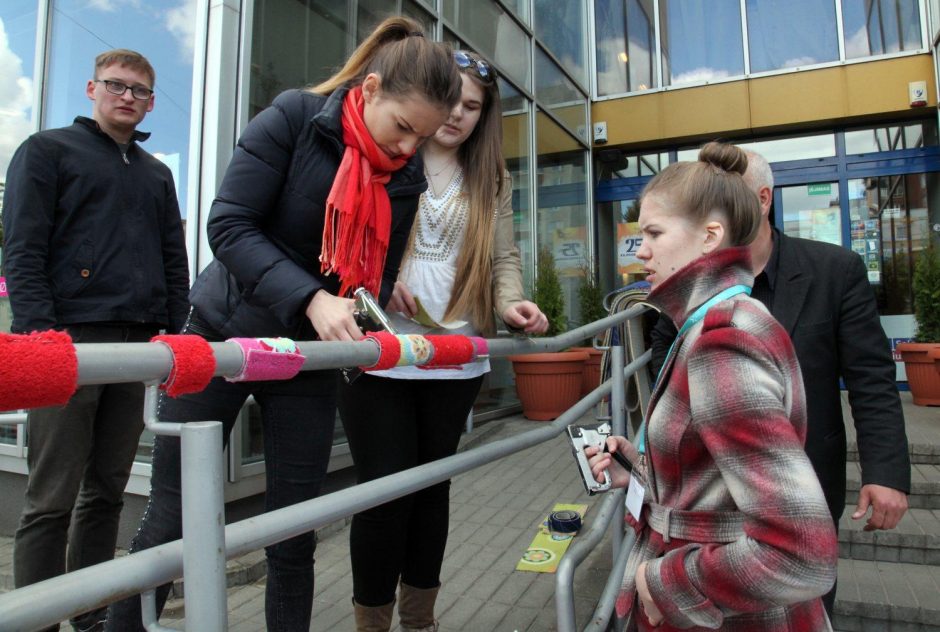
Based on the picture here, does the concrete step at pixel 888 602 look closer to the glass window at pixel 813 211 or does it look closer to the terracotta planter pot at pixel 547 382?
the terracotta planter pot at pixel 547 382

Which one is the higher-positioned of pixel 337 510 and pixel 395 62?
pixel 395 62

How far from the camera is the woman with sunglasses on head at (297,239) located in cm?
139

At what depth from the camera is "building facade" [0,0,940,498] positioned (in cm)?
421

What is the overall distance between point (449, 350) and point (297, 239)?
21.2 inches

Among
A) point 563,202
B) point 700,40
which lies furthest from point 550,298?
point 700,40

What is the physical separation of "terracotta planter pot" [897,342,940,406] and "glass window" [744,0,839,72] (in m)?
4.16

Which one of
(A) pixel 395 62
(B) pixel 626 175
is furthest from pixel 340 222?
(B) pixel 626 175

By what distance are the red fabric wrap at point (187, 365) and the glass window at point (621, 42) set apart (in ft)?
30.5

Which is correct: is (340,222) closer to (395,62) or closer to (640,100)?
(395,62)

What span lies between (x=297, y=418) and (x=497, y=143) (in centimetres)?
100

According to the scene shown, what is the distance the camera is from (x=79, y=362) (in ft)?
2.01

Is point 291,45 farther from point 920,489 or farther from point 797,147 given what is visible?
point 797,147

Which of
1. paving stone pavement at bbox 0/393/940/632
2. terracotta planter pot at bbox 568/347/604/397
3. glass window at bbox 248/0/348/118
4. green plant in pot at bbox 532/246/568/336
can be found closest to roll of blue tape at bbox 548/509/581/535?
paving stone pavement at bbox 0/393/940/632

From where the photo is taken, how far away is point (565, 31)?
8.52 m
